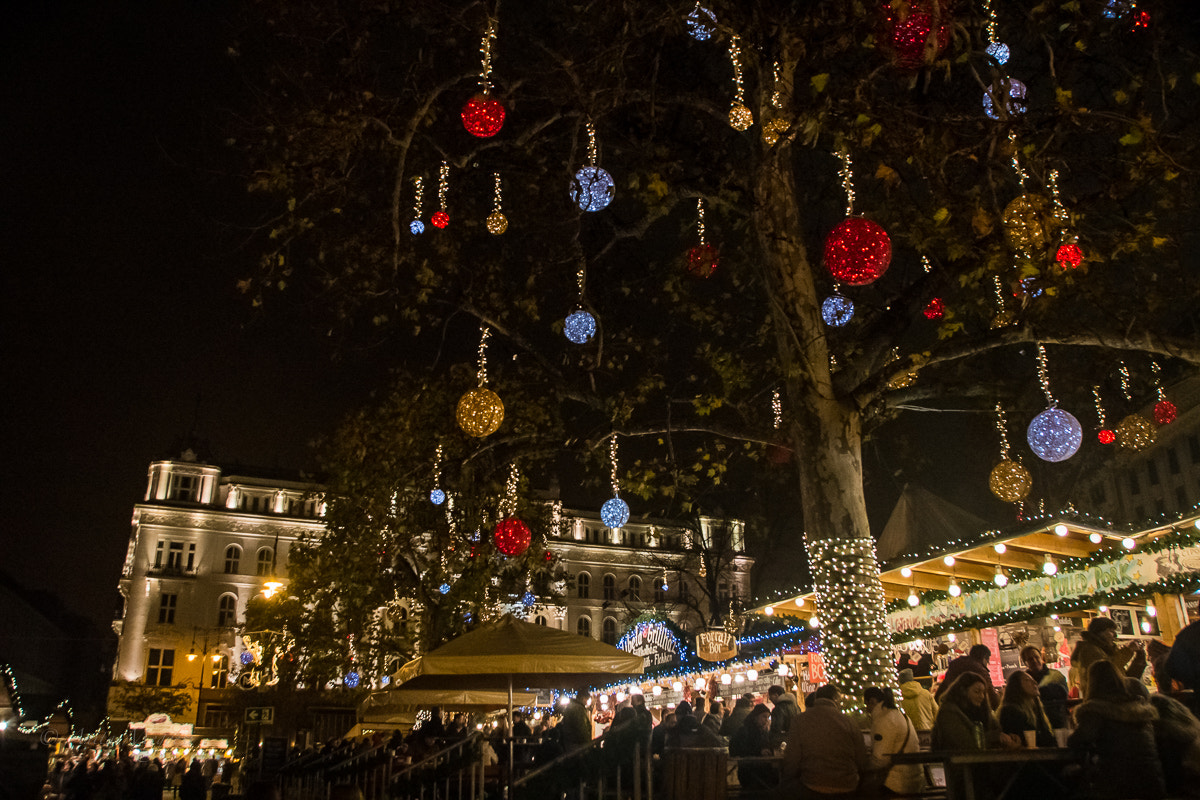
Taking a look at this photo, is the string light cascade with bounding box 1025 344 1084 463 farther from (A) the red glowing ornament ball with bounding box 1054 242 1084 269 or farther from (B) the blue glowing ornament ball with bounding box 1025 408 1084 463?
(A) the red glowing ornament ball with bounding box 1054 242 1084 269

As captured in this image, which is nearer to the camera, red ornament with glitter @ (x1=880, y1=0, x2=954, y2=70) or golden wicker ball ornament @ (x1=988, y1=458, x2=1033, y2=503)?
red ornament with glitter @ (x1=880, y1=0, x2=954, y2=70)

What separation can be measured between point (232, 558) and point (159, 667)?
8200mm

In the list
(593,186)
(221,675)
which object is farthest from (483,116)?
(221,675)

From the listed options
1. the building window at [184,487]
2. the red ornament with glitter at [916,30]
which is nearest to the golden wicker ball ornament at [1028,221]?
the red ornament with glitter at [916,30]

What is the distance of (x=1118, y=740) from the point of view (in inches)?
213

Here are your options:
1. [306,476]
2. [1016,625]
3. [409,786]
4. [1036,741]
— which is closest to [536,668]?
[409,786]

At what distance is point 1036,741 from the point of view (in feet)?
24.3

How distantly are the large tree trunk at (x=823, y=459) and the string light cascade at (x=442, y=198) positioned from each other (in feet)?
11.6

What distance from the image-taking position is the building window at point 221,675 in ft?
194

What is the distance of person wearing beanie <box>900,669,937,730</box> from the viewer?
9312 mm

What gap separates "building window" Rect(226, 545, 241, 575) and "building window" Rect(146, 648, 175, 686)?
635 cm

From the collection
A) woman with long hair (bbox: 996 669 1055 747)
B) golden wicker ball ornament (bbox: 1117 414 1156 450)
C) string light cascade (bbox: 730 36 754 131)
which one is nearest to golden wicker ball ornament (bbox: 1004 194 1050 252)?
string light cascade (bbox: 730 36 754 131)

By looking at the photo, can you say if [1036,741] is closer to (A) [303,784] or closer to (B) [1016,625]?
(B) [1016,625]

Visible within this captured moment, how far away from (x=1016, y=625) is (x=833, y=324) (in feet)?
16.7
